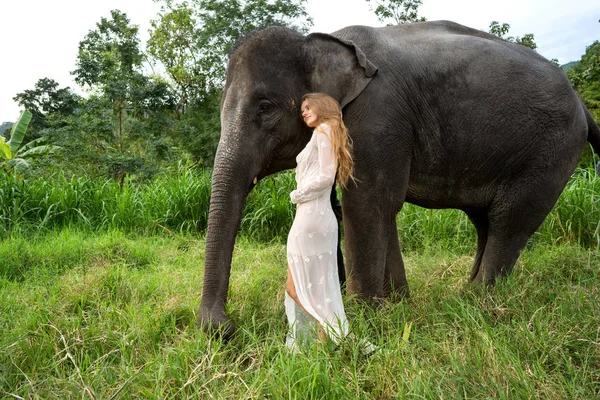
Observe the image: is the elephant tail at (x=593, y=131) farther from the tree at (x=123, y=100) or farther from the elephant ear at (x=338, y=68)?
the tree at (x=123, y=100)

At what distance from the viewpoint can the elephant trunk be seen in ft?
8.21

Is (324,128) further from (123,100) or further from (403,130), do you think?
(123,100)

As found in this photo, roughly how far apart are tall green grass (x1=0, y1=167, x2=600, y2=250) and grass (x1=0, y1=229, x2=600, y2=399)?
1.32 m

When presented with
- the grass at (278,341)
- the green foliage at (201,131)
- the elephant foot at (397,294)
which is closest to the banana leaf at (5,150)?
the green foliage at (201,131)

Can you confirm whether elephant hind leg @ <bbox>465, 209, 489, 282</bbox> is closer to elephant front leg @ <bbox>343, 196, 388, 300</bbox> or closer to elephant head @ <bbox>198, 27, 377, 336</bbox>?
elephant front leg @ <bbox>343, 196, 388, 300</bbox>

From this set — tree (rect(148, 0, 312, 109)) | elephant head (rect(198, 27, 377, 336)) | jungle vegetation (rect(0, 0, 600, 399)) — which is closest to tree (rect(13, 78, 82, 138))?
tree (rect(148, 0, 312, 109))

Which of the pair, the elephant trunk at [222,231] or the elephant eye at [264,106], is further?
the elephant eye at [264,106]

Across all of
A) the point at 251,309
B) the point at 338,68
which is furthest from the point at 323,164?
the point at 251,309

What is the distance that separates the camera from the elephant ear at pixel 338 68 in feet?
9.41

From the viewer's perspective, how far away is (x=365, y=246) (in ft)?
9.49

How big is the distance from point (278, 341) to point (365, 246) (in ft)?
2.31

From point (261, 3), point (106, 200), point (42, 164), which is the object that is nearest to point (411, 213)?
point (106, 200)

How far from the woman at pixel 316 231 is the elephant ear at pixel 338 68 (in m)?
0.28

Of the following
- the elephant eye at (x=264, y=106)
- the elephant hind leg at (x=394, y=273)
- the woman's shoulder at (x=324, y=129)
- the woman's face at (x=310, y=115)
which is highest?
the elephant eye at (x=264, y=106)
